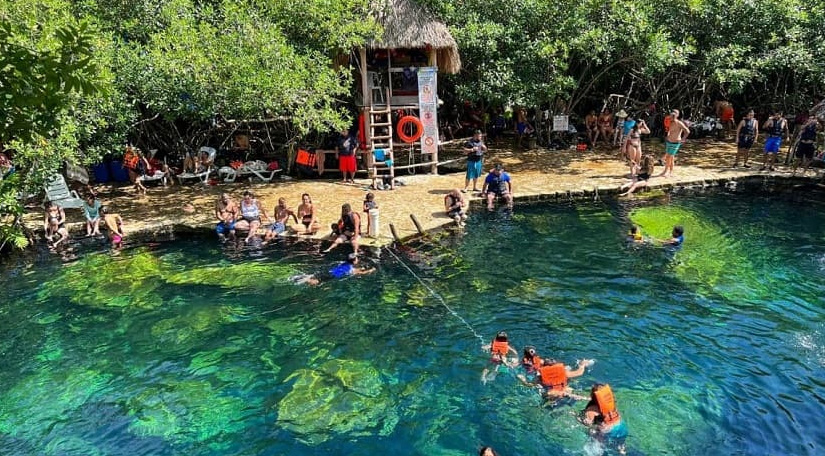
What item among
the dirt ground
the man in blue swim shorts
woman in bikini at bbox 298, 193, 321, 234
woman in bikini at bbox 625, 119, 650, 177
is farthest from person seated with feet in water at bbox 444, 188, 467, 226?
the man in blue swim shorts

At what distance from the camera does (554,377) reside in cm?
845

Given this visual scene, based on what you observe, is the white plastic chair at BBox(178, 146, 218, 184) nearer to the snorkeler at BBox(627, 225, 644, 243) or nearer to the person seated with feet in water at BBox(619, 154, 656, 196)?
the person seated with feet in water at BBox(619, 154, 656, 196)

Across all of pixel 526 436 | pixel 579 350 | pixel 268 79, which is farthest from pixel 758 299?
pixel 268 79

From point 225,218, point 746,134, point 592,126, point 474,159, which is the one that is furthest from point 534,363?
point 592,126

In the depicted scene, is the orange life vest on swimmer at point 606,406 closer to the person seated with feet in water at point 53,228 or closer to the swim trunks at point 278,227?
the swim trunks at point 278,227

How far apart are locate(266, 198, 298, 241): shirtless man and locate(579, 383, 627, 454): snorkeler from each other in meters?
9.08

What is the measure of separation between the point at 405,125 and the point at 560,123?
19.6 feet

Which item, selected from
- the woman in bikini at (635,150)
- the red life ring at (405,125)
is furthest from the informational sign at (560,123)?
the red life ring at (405,125)

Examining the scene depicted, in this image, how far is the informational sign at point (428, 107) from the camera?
63.0ft

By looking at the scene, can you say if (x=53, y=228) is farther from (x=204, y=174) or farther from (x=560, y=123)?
(x=560, y=123)

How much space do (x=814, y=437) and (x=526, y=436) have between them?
3.46 metres

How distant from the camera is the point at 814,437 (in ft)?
25.0

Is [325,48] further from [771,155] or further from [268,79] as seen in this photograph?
[771,155]

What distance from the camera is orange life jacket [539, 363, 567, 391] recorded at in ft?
27.7
